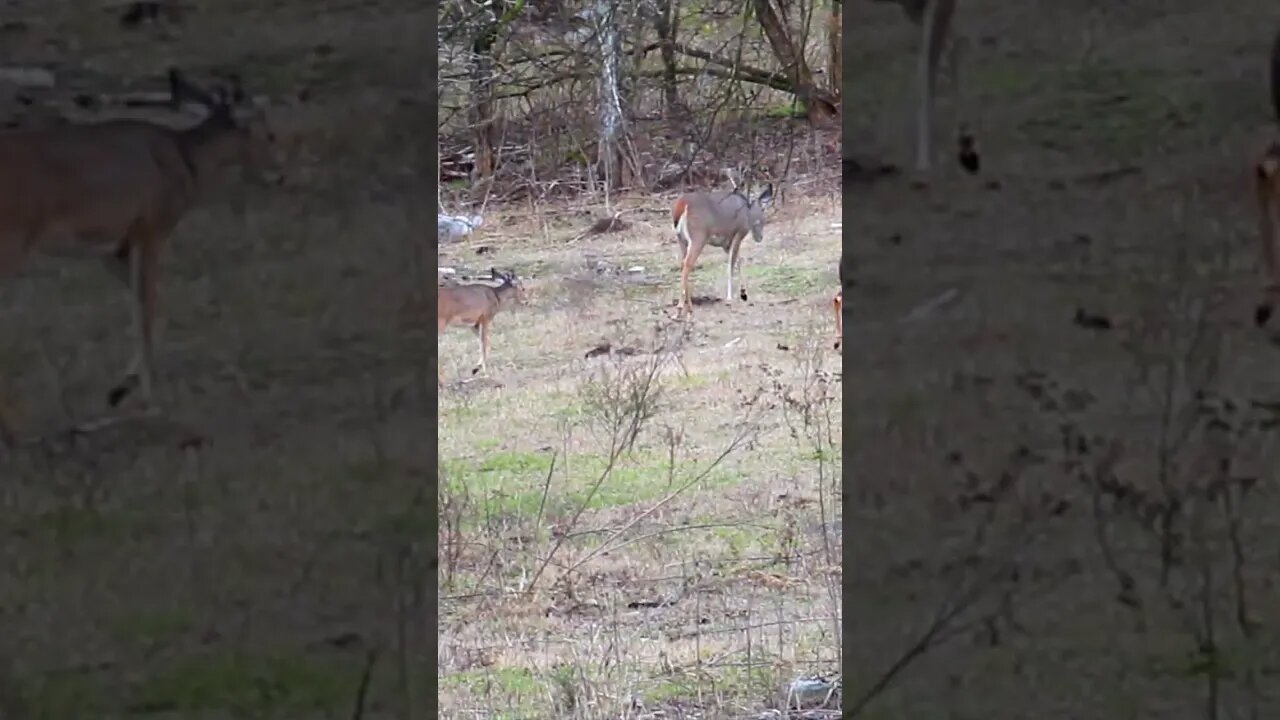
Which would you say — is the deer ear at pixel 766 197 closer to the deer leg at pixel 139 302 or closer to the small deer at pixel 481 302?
the small deer at pixel 481 302

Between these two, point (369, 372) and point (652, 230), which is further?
point (652, 230)

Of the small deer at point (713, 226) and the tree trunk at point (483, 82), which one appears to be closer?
the tree trunk at point (483, 82)

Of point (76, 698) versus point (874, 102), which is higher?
point (874, 102)

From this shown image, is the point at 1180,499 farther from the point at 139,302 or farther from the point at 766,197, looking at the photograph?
the point at 766,197

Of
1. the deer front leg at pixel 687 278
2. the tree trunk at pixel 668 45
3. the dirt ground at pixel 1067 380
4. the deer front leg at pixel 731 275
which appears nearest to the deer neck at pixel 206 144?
the dirt ground at pixel 1067 380

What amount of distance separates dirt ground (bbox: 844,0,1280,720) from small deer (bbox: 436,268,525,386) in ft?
19.5

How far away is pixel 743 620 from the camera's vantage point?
415 cm

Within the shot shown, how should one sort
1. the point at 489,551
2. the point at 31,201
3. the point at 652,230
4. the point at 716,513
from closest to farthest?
the point at 31,201
the point at 489,551
the point at 716,513
the point at 652,230

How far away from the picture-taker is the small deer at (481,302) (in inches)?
268

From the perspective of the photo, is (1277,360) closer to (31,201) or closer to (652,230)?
(31,201)

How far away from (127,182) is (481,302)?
256 inches

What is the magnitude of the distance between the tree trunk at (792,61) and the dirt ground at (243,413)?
3.18m

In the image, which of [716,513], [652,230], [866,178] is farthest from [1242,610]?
[652,230]

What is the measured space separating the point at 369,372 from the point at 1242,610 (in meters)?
0.40
